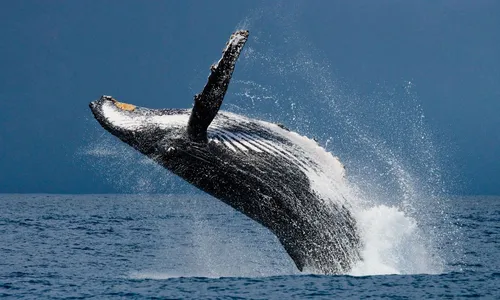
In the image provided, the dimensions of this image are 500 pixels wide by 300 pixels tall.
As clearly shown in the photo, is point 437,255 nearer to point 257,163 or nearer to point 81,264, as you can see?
point 81,264

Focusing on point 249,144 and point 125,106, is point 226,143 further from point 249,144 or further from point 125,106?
point 125,106

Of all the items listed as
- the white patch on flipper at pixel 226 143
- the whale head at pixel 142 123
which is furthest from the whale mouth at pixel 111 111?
the white patch on flipper at pixel 226 143

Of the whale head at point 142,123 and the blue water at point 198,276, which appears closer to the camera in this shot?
the whale head at point 142,123

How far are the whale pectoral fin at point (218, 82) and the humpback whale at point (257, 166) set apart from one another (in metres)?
0.49

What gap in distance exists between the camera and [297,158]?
1077 cm

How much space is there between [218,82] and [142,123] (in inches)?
70.0

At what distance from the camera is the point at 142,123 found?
1095 centimetres

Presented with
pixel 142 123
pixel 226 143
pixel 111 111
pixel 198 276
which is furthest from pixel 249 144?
pixel 198 276

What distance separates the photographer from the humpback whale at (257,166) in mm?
10625

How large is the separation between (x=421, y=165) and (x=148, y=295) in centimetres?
9464

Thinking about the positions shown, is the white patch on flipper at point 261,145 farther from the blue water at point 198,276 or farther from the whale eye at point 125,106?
the blue water at point 198,276

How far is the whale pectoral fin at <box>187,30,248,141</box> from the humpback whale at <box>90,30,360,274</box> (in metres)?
0.49

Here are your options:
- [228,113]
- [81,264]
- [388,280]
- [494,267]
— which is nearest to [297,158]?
[228,113]

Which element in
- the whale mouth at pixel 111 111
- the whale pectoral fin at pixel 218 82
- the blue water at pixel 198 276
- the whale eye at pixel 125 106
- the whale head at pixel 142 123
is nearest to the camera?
the whale pectoral fin at pixel 218 82
